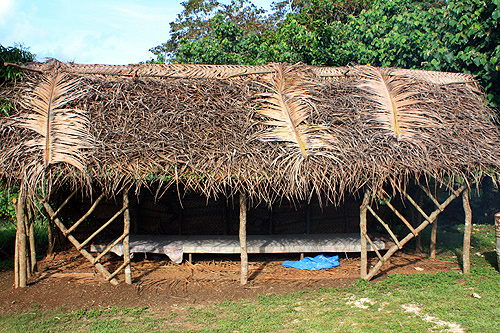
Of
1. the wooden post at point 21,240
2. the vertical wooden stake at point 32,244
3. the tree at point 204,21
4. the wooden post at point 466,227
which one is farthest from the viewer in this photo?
the tree at point 204,21

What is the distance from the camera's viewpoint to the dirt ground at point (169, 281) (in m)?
5.89

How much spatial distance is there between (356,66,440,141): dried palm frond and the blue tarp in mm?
2547

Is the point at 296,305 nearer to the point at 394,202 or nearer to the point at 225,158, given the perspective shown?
the point at 225,158

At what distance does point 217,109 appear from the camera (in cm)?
689

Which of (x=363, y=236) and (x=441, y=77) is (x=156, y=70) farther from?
(x=441, y=77)

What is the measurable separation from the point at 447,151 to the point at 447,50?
431 centimetres

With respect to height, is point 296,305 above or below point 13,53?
below

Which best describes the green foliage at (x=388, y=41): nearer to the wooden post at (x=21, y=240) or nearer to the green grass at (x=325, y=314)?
the green grass at (x=325, y=314)

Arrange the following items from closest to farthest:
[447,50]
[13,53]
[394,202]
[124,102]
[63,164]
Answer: [63,164] < [124,102] < [13,53] < [394,202] < [447,50]

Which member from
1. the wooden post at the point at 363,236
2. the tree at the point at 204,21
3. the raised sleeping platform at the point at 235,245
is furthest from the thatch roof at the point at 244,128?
the tree at the point at 204,21

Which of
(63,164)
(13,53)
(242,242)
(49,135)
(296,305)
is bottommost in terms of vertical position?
(296,305)

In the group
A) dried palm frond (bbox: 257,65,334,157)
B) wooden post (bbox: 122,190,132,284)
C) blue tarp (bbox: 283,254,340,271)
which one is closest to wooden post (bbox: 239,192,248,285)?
dried palm frond (bbox: 257,65,334,157)

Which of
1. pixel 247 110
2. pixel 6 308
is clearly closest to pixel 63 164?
pixel 6 308

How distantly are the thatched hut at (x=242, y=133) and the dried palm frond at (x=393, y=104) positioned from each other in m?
0.03
